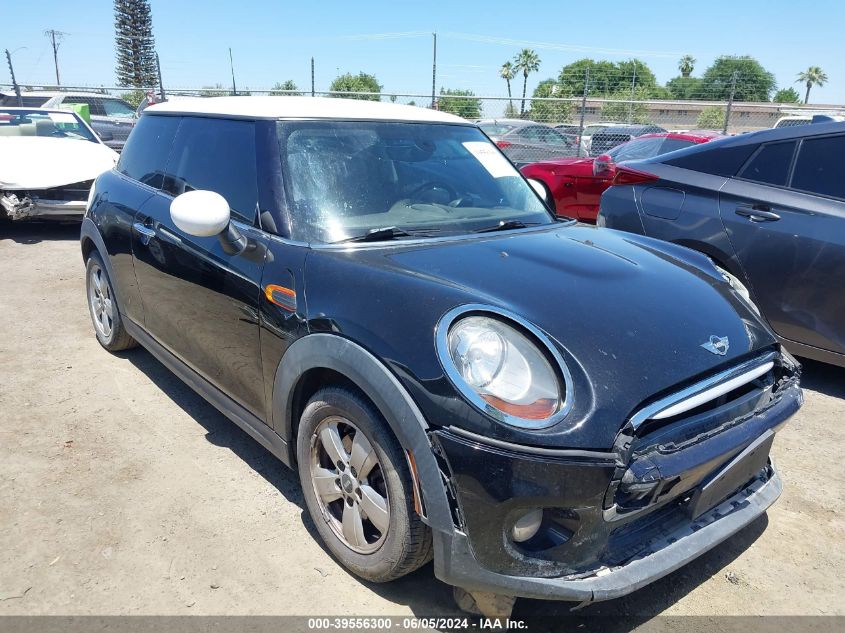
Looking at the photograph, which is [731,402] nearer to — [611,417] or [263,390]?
[611,417]

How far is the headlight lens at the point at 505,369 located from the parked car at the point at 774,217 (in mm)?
2391

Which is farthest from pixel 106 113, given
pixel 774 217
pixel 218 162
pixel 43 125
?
pixel 774 217

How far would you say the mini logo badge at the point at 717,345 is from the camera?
2186 millimetres

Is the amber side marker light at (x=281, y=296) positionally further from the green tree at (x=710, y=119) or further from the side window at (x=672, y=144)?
the green tree at (x=710, y=119)

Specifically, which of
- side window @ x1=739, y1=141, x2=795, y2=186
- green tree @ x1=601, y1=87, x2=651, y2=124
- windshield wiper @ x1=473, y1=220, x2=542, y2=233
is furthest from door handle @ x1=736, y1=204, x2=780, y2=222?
green tree @ x1=601, y1=87, x2=651, y2=124

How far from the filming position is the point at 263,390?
267 centimetres

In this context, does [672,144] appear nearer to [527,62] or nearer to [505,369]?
[505,369]

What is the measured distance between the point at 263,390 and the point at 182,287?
82cm

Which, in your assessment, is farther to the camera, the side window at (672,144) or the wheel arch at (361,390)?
the side window at (672,144)

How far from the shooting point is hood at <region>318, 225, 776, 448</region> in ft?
6.31

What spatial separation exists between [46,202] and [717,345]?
7.69m

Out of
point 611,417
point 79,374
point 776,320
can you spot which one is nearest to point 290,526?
point 611,417

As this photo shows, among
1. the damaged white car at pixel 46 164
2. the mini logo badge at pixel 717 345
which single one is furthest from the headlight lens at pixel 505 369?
the damaged white car at pixel 46 164

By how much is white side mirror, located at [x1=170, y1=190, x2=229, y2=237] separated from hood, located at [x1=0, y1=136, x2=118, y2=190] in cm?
623
